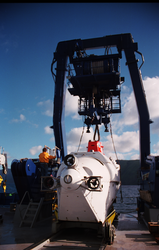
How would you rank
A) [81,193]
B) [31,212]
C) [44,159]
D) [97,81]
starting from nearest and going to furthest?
1. [81,193]
2. [31,212]
3. [44,159]
4. [97,81]

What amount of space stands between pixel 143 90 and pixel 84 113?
477cm

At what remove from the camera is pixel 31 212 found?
1083 cm

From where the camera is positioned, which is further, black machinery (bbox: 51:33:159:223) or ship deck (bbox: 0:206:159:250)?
black machinery (bbox: 51:33:159:223)

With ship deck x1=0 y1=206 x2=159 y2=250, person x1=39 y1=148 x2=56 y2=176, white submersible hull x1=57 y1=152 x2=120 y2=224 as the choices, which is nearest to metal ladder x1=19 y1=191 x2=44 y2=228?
ship deck x1=0 y1=206 x2=159 y2=250

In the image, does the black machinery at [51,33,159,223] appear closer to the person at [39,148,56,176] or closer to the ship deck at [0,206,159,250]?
the person at [39,148,56,176]

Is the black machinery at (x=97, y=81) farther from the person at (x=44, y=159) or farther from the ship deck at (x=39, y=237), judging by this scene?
the ship deck at (x=39, y=237)

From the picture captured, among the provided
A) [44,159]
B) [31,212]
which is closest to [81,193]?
[31,212]

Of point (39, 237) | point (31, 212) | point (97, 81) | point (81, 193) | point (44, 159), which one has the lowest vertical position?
point (39, 237)

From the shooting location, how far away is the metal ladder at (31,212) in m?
9.87

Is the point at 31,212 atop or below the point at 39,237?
atop

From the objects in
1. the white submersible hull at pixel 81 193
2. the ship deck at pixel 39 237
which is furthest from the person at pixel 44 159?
the white submersible hull at pixel 81 193

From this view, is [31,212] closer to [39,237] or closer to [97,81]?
[39,237]

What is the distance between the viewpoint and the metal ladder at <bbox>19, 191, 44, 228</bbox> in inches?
388

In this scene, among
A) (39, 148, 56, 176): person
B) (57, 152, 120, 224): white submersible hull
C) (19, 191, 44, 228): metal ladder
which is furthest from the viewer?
(39, 148, 56, 176): person
